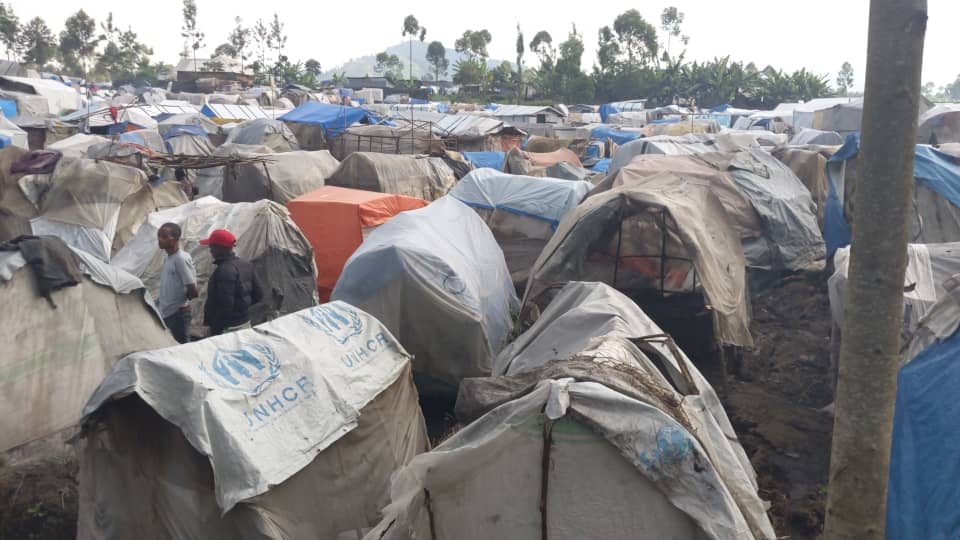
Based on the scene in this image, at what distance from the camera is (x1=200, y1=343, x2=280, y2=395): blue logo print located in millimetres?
4848

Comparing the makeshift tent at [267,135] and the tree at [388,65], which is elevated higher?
the tree at [388,65]

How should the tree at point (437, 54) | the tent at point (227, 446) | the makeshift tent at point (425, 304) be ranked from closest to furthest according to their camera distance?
the tent at point (227, 446) → the makeshift tent at point (425, 304) → the tree at point (437, 54)

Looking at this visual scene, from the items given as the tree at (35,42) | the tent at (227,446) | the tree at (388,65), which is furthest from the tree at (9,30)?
the tent at (227,446)

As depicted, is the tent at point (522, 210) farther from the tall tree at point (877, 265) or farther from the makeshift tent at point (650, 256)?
the tall tree at point (877, 265)

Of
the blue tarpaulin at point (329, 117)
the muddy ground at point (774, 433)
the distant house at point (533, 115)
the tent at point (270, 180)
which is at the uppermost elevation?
the distant house at point (533, 115)

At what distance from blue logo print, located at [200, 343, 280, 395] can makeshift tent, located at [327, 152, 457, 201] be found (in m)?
11.1

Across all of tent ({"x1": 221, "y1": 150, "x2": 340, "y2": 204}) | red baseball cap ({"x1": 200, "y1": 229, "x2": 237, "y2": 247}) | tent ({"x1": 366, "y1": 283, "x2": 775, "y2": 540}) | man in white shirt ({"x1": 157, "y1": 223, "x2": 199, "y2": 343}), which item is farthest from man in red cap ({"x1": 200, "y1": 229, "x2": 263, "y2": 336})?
tent ({"x1": 221, "y1": 150, "x2": 340, "y2": 204})

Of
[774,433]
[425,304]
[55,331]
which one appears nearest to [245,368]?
[55,331]

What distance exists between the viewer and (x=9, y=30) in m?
82.0

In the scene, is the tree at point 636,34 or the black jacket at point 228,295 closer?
the black jacket at point 228,295

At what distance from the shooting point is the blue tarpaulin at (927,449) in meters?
4.85

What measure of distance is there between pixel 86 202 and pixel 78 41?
303 feet

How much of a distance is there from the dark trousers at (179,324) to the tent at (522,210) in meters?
5.42

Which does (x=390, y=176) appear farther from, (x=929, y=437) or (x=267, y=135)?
(x=929, y=437)
